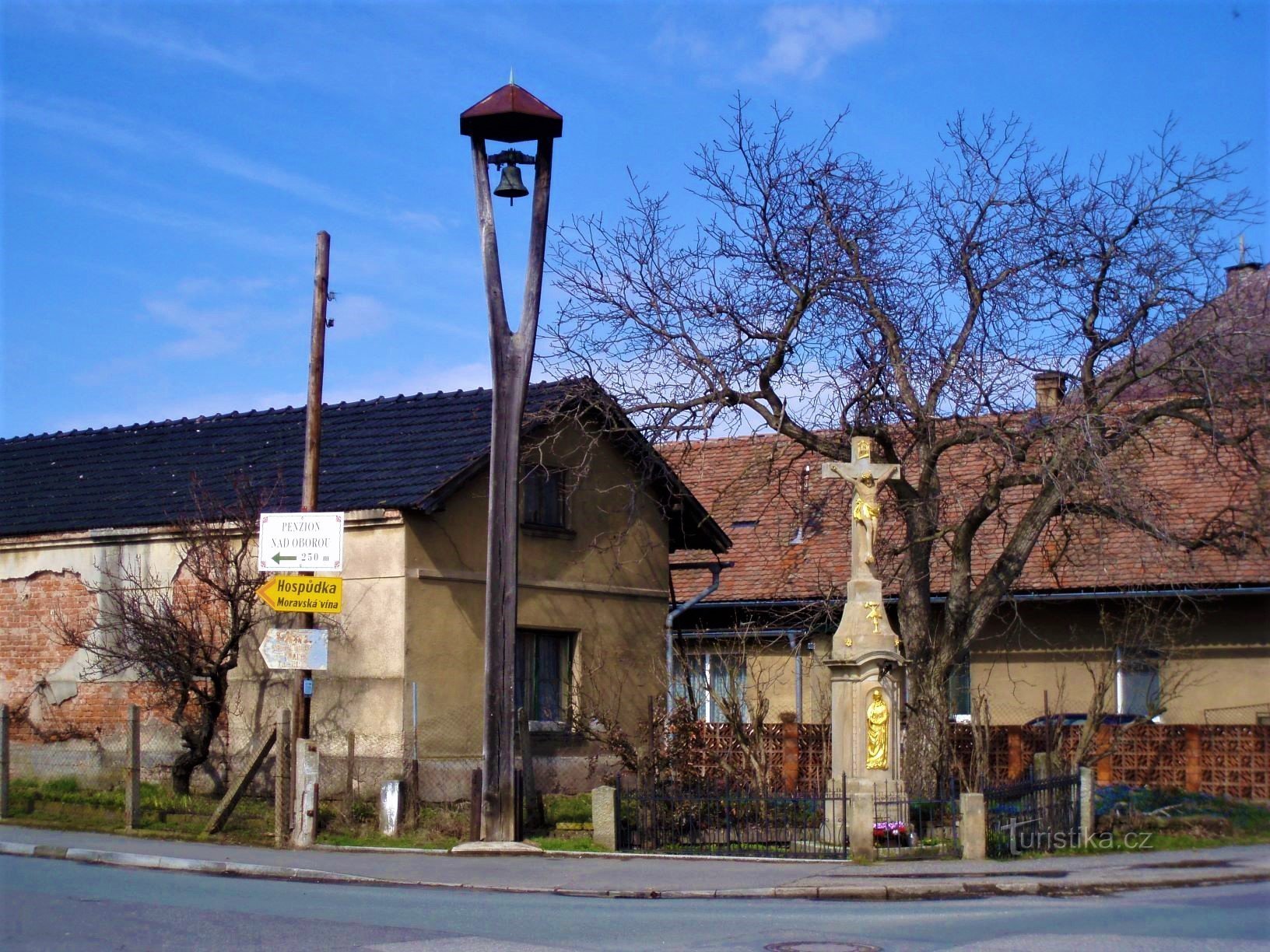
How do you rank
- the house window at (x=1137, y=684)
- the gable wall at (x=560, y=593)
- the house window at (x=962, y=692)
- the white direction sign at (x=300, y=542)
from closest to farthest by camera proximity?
1. the white direction sign at (x=300, y=542)
2. the gable wall at (x=560, y=593)
3. the house window at (x=1137, y=684)
4. the house window at (x=962, y=692)

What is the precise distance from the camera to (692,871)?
13.9 meters

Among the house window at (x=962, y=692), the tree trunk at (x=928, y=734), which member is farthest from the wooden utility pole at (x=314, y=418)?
the house window at (x=962, y=692)

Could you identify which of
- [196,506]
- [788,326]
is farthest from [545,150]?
[196,506]

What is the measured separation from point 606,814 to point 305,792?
350cm

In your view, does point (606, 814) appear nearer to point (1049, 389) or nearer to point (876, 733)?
point (876, 733)

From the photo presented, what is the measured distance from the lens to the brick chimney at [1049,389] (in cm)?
1728

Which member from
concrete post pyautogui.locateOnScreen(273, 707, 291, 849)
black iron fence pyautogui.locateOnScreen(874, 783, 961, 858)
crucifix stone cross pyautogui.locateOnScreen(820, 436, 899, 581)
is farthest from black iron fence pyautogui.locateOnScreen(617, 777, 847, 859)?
concrete post pyautogui.locateOnScreen(273, 707, 291, 849)

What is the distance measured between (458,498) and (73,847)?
6748mm

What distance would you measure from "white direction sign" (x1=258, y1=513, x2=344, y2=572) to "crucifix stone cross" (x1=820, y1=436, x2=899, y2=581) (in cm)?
548

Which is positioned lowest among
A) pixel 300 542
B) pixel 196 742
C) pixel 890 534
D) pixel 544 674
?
pixel 196 742

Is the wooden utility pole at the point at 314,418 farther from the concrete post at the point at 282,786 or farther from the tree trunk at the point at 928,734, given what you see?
the tree trunk at the point at 928,734

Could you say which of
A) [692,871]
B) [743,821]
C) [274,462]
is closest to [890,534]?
[743,821]

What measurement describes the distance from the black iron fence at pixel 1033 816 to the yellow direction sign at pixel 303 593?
24.2ft

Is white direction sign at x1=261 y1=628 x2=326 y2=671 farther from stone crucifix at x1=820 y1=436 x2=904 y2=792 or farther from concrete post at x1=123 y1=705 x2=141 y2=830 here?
stone crucifix at x1=820 y1=436 x2=904 y2=792
